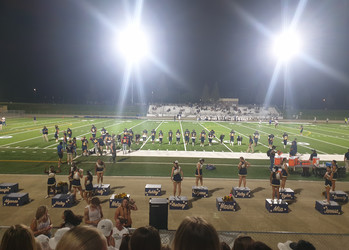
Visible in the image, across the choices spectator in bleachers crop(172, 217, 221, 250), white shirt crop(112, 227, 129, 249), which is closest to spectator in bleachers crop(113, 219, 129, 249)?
white shirt crop(112, 227, 129, 249)

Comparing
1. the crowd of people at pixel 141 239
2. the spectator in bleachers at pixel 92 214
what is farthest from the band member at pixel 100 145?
the crowd of people at pixel 141 239

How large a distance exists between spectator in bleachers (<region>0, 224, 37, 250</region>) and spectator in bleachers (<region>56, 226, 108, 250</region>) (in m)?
0.65

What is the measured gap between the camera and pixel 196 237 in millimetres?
1845

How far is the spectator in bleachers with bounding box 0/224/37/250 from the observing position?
2113 mm

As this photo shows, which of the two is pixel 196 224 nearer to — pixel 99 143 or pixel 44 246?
pixel 44 246

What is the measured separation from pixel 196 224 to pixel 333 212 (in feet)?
29.2

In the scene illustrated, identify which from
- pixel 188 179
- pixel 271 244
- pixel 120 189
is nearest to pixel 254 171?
pixel 188 179

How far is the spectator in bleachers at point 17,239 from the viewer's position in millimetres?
2113

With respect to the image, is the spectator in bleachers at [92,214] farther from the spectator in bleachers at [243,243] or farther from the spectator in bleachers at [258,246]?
the spectator in bleachers at [258,246]

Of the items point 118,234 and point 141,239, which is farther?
point 118,234

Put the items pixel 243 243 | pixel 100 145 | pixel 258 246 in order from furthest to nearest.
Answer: pixel 100 145, pixel 243 243, pixel 258 246

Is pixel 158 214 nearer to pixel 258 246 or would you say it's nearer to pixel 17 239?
pixel 258 246

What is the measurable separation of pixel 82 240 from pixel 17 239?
2.76ft

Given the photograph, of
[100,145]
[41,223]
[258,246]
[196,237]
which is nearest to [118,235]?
[41,223]
